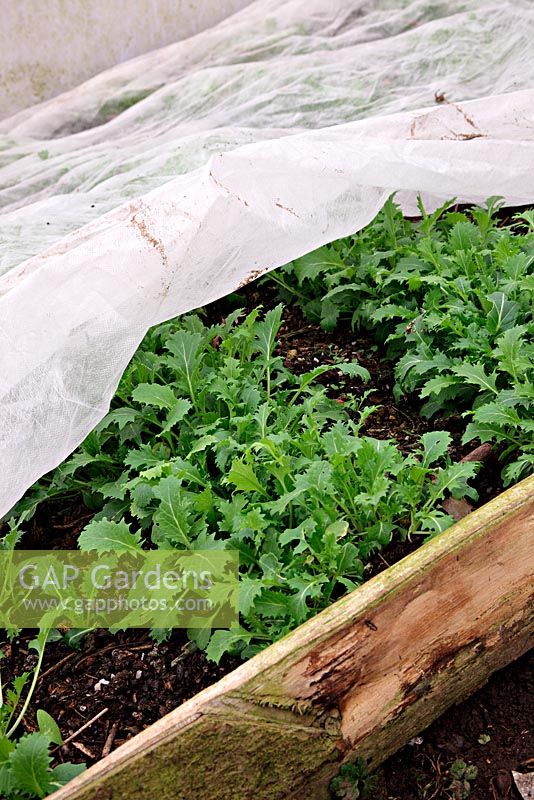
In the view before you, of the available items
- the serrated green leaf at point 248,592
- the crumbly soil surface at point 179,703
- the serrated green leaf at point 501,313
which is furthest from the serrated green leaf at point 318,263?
the serrated green leaf at point 248,592

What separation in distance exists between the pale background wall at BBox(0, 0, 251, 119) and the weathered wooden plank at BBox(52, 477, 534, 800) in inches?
148

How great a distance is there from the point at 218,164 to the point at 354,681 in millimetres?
1714

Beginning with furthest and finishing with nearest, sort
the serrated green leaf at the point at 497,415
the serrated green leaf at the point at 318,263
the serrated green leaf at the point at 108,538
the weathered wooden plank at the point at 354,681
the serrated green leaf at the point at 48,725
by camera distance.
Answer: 1. the serrated green leaf at the point at 318,263
2. the serrated green leaf at the point at 497,415
3. the serrated green leaf at the point at 108,538
4. the serrated green leaf at the point at 48,725
5. the weathered wooden plank at the point at 354,681

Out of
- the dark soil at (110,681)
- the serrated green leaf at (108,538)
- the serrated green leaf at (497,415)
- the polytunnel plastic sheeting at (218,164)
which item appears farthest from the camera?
the polytunnel plastic sheeting at (218,164)

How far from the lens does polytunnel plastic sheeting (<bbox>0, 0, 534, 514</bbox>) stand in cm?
242

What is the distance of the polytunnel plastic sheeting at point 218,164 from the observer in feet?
7.93

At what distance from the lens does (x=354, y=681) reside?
179 centimetres

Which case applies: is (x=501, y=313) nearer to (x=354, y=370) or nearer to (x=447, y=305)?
(x=447, y=305)

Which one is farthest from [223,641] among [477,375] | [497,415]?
[477,375]

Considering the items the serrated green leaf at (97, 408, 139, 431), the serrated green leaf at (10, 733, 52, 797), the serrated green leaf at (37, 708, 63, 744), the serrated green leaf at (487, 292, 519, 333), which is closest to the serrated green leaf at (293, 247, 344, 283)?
the serrated green leaf at (487, 292, 519, 333)

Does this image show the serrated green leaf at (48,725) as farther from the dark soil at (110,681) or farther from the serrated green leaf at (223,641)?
the serrated green leaf at (223,641)

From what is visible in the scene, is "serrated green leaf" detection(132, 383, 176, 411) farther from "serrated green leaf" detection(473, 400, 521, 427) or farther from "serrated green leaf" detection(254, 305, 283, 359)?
"serrated green leaf" detection(473, 400, 521, 427)

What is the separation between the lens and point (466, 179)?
2.91 m

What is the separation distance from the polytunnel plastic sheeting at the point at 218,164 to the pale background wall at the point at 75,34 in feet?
1.19
